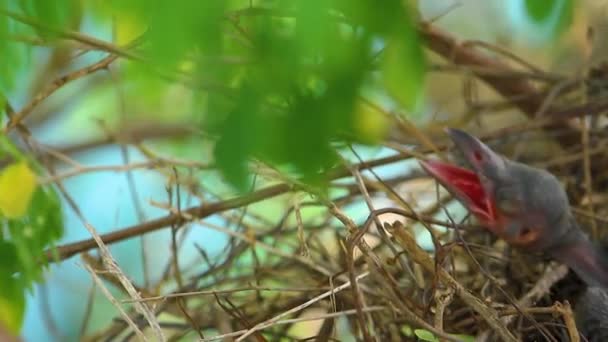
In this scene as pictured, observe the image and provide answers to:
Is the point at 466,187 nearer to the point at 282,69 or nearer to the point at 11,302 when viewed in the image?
the point at 11,302

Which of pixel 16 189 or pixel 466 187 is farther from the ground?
pixel 16 189

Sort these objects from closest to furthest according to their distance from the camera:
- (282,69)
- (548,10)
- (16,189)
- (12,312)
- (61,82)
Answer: (282,69) < (548,10) < (16,189) < (12,312) < (61,82)

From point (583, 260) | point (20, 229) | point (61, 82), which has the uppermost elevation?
point (61, 82)

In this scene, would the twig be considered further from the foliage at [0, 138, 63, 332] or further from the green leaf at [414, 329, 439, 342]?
the green leaf at [414, 329, 439, 342]

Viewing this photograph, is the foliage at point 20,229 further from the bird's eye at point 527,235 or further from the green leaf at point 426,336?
the bird's eye at point 527,235

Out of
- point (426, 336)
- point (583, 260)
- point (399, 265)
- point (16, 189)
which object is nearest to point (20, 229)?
point (16, 189)

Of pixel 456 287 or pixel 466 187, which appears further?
pixel 466 187

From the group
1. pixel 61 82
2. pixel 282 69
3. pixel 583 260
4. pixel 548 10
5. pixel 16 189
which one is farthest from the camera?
pixel 583 260

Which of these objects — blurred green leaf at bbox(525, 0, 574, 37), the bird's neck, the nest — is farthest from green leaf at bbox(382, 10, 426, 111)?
the bird's neck
